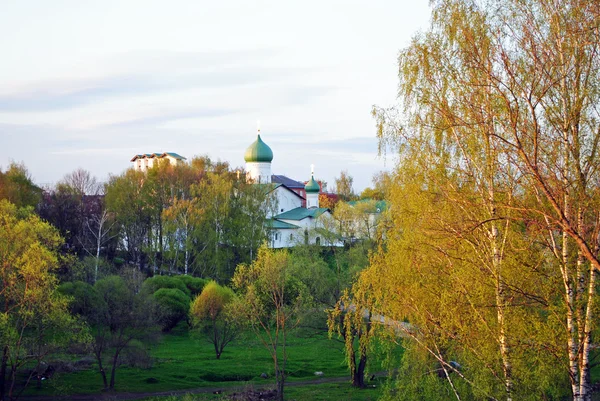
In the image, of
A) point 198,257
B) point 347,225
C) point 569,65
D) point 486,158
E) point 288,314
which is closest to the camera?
→ point 569,65

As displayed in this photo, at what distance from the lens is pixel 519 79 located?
11070 mm

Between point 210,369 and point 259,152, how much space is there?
131 ft

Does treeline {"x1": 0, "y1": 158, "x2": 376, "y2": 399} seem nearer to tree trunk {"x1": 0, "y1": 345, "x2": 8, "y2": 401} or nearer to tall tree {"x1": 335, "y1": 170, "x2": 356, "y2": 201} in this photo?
tree trunk {"x1": 0, "y1": 345, "x2": 8, "y2": 401}

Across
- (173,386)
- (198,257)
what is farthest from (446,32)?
(198,257)

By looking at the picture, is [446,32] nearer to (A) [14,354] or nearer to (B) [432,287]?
(B) [432,287]

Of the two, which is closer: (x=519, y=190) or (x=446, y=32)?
(x=519, y=190)

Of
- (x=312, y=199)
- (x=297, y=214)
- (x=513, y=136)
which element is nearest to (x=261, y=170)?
(x=297, y=214)

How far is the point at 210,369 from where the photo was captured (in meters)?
29.2

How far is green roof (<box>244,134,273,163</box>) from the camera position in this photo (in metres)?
67.1

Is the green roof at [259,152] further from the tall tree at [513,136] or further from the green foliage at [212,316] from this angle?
the tall tree at [513,136]

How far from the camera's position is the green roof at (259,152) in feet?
220

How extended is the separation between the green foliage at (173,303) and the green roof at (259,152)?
98.8 feet

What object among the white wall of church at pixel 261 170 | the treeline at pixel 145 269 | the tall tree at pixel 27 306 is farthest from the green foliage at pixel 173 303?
the white wall of church at pixel 261 170

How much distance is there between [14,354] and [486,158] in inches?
644
